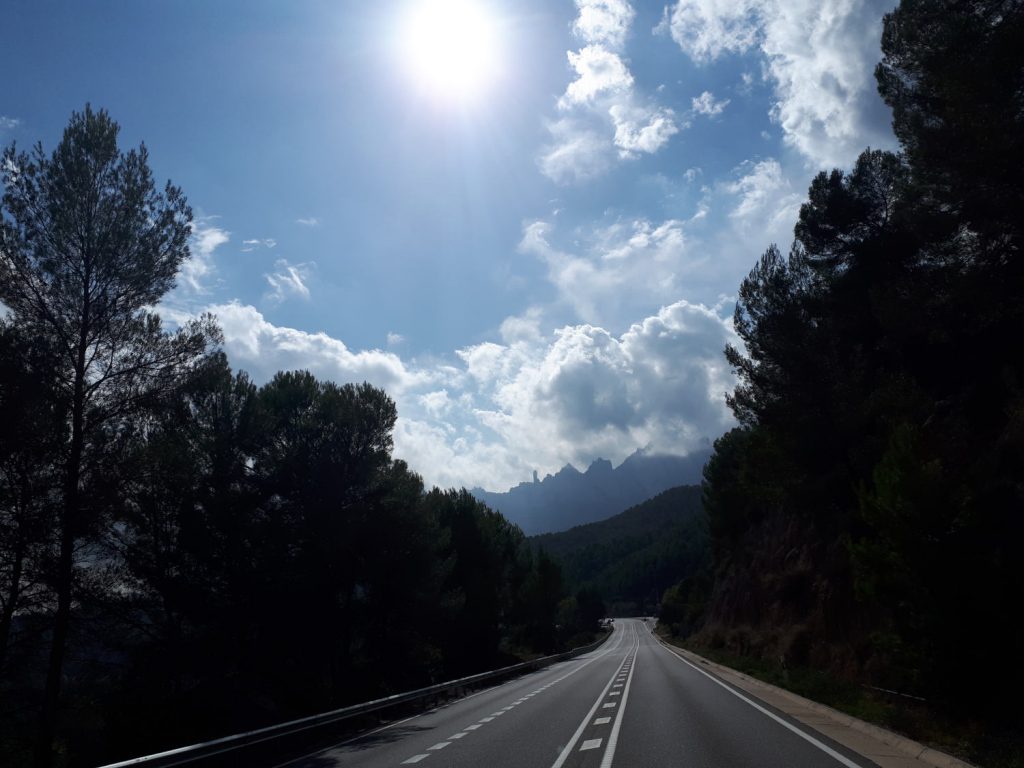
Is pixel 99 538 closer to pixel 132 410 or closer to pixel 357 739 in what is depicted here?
pixel 132 410

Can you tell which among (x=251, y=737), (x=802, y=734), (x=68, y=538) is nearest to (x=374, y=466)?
(x=68, y=538)

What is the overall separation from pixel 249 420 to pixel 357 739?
15510mm

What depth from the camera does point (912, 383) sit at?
21.8m

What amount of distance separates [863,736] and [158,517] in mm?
20291

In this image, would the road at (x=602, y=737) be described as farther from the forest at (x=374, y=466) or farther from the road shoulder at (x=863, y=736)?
the forest at (x=374, y=466)

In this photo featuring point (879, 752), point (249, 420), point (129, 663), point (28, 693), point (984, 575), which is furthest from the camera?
point (249, 420)

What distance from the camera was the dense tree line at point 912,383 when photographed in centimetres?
1216

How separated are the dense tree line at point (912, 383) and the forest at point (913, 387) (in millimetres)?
46

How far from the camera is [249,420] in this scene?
92.8ft

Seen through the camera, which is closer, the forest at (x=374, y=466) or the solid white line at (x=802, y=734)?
the solid white line at (x=802, y=734)

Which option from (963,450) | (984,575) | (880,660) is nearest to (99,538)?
(984,575)

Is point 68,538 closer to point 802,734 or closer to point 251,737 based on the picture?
point 251,737

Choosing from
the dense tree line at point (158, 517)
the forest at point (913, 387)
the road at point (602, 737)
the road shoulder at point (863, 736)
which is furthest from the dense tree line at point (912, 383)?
the dense tree line at point (158, 517)

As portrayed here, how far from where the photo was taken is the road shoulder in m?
9.72
